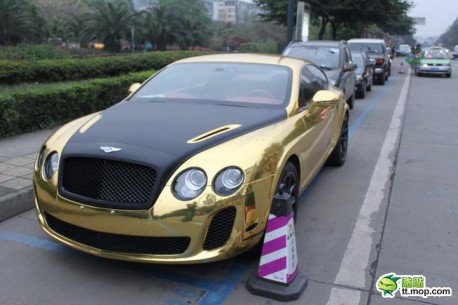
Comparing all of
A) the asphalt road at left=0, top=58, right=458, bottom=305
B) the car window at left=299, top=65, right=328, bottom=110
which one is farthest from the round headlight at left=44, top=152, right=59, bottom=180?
the car window at left=299, top=65, right=328, bottom=110

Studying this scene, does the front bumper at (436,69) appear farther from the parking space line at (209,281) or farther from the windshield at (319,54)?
the parking space line at (209,281)

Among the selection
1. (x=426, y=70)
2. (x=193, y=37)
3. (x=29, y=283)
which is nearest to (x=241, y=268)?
(x=29, y=283)

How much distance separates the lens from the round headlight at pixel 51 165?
365 cm

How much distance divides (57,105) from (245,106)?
4.68 m

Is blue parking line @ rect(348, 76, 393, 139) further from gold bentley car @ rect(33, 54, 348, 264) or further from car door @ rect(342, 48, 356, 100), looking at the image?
gold bentley car @ rect(33, 54, 348, 264)

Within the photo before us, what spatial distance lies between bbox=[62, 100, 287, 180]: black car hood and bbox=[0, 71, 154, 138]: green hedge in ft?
10.8

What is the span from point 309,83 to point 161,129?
7.14ft

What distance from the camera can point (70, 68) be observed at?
13.7 metres

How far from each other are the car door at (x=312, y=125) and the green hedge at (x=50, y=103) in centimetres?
426

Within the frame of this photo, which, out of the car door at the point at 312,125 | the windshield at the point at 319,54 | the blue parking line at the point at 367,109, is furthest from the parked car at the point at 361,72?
the car door at the point at 312,125

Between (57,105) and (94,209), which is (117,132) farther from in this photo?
(57,105)

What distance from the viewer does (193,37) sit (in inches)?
2195

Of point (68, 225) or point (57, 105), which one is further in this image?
point (57, 105)

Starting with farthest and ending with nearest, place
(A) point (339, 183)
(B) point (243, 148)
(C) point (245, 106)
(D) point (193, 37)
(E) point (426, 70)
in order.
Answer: (D) point (193, 37) < (E) point (426, 70) < (A) point (339, 183) < (C) point (245, 106) < (B) point (243, 148)
